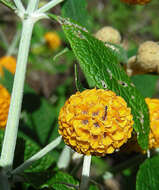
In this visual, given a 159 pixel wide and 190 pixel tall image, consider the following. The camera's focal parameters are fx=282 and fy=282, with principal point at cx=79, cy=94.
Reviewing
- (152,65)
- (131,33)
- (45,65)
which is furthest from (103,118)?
(131,33)

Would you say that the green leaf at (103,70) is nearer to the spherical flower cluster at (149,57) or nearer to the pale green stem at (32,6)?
the pale green stem at (32,6)

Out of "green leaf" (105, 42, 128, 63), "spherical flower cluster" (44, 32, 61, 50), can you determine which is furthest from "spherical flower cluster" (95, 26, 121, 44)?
"spherical flower cluster" (44, 32, 61, 50)

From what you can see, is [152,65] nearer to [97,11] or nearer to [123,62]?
[123,62]

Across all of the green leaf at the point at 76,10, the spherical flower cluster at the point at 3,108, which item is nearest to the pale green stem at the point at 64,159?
the spherical flower cluster at the point at 3,108

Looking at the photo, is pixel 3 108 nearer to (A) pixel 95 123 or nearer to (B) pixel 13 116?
(B) pixel 13 116

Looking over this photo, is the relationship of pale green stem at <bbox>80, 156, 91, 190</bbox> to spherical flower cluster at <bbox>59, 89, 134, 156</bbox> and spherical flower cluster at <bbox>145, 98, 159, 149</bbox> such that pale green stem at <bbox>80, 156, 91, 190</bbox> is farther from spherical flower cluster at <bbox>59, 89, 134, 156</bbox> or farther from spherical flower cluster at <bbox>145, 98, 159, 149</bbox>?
spherical flower cluster at <bbox>145, 98, 159, 149</bbox>

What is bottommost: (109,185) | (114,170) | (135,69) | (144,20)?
(109,185)
